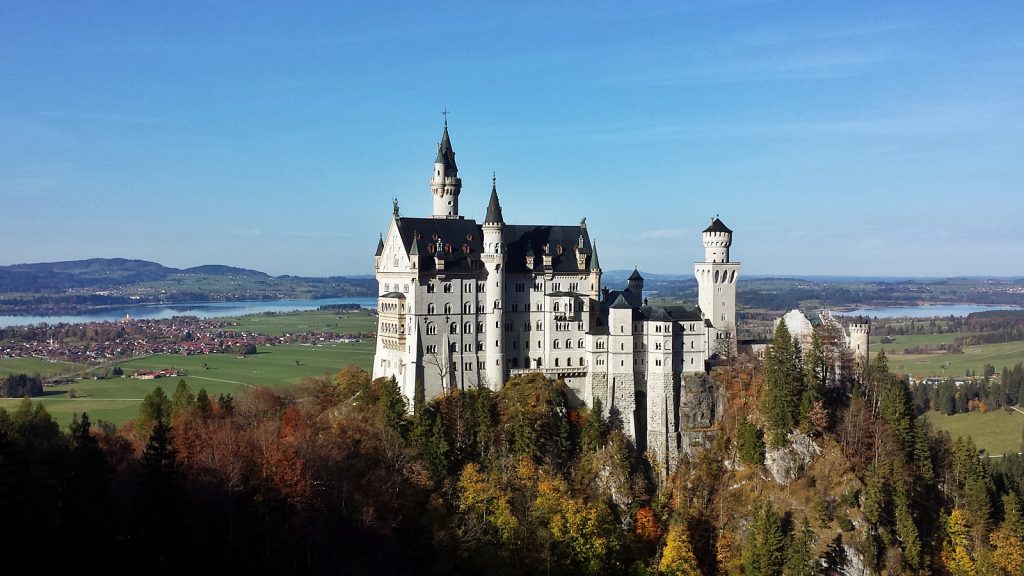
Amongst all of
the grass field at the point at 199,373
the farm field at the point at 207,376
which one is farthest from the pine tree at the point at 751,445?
the farm field at the point at 207,376

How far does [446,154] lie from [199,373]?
93.0m

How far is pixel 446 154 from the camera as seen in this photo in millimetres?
80062

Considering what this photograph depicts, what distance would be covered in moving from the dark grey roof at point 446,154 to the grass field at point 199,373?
143 feet

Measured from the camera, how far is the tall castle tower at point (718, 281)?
78.1 metres

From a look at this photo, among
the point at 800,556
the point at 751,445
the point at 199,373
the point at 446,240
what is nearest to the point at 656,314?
the point at 751,445

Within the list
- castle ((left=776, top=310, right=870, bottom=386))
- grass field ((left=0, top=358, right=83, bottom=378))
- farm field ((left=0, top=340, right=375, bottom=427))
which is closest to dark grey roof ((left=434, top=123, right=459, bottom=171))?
castle ((left=776, top=310, right=870, bottom=386))

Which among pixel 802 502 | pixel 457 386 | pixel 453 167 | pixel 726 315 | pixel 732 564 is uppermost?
pixel 453 167

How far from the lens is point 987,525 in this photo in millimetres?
67438

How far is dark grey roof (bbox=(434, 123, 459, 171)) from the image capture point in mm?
80000

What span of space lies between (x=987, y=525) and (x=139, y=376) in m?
131

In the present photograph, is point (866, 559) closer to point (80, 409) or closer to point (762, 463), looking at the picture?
point (762, 463)

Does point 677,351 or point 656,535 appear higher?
point 677,351

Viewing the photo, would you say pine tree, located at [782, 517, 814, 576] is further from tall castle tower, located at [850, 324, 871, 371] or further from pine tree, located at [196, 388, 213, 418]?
pine tree, located at [196, 388, 213, 418]

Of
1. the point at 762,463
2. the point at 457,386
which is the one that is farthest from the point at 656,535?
the point at 457,386
